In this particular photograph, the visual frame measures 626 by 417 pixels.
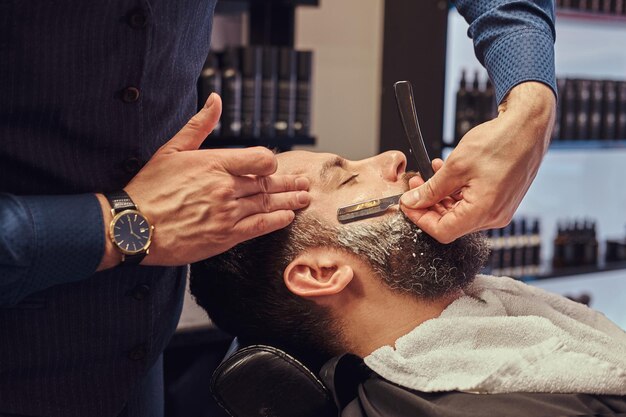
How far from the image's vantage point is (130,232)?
3.88 ft

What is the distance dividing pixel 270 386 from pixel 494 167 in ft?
1.81

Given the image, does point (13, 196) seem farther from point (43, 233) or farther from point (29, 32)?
point (29, 32)

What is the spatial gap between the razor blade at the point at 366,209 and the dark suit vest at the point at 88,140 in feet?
1.22

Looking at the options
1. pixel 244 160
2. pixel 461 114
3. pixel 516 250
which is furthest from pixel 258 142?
pixel 244 160

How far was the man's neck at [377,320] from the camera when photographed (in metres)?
1.49

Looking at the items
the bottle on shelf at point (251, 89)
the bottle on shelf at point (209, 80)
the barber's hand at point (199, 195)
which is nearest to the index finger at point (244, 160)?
the barber's hand at point (199, 195)

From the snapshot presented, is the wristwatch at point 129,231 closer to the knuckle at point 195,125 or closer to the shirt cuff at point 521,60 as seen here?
the knuckle at point 195,125

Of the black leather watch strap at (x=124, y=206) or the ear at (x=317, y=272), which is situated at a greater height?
the black leather watch strap at (x=124, y=206)

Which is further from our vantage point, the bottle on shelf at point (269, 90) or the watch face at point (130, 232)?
the bottle on shelf at point (269, 90)

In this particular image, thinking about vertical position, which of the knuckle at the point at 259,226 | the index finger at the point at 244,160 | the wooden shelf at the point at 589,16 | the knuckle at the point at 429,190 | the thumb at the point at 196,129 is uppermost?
the wooden shelf at the point at 589,16

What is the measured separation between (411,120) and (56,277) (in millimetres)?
765

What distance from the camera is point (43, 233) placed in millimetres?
1121

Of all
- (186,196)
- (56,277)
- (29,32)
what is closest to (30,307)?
(56,277)

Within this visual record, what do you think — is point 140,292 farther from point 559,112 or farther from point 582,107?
point 582,107
